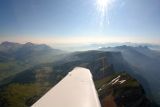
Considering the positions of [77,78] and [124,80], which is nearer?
[77,78]

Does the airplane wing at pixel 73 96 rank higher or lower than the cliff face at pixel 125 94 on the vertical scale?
higher

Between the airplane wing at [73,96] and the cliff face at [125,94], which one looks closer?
the airplane wing at [73,96]

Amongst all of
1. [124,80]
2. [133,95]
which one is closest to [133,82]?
[124,80]

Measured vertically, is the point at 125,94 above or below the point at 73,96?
below

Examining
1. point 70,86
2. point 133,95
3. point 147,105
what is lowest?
point 147,105

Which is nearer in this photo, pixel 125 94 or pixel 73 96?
pixel 73 96

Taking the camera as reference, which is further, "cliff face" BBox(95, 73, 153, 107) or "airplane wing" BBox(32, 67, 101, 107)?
"cliff face" BBox(95, 73, 153, 107)

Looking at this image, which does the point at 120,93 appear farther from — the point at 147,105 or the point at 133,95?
the point at 147,105

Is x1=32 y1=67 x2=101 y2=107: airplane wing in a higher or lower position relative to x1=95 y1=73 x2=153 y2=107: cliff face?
higher
